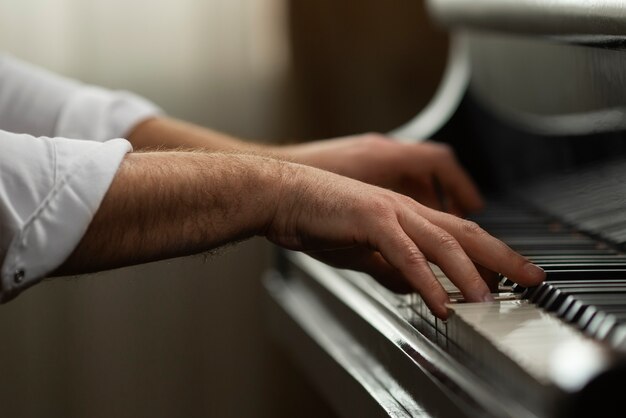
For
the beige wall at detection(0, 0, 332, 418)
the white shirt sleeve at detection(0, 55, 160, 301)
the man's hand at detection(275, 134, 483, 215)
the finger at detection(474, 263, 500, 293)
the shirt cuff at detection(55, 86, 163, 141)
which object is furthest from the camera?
the beige wall at detection(0, 0, 332, 418)

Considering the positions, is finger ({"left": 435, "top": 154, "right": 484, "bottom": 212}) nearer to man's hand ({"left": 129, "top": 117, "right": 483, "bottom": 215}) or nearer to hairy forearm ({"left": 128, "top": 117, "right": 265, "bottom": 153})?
man's hand ({"left": 129, "top": 117, "right": 483, "bottom": 215})

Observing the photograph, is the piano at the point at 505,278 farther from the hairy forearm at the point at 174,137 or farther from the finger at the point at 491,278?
the hairy forearm at the point at 174,137

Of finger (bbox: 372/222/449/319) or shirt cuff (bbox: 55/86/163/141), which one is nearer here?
finger (bbox: 372/222/449/319)

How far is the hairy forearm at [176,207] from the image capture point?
886 mm

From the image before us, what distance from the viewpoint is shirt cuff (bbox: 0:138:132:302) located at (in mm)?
839

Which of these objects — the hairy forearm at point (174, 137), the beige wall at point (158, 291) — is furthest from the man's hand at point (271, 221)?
the beige wall at point (158, 291)

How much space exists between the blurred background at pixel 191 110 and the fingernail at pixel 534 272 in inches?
60.6

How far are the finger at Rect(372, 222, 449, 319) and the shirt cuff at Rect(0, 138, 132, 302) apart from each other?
9.4 inches

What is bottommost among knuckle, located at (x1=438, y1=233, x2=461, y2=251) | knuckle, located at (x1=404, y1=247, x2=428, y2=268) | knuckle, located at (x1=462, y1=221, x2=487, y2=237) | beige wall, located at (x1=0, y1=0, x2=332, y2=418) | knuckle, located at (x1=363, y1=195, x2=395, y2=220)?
beige wall, located at (x1=0, y1=0, x2=332, y2=418)

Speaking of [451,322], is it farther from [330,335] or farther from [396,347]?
[330,335]

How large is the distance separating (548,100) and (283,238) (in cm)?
59

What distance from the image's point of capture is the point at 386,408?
1.00 m

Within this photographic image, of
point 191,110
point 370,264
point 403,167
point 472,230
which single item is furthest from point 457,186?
point 191,110

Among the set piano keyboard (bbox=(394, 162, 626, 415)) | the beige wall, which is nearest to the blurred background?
the beige wall
